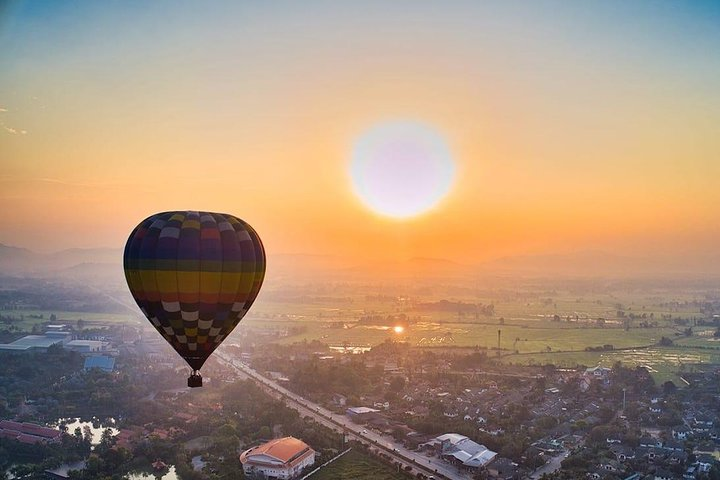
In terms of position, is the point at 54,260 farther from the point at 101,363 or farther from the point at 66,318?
the point at 101,363

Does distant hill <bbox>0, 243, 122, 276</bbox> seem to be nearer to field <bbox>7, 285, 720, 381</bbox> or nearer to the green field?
the green field

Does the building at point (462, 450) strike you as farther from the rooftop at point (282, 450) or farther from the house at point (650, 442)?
the house at point (650, 442)

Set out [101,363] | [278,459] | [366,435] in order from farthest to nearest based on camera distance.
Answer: [101,363], [366,435], [278,459]

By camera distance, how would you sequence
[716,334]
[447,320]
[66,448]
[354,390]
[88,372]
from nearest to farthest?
[66,448]
[354,390]
[88,372]
[716,334]
[447,320]

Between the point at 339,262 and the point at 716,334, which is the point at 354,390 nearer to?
the point at 716,334

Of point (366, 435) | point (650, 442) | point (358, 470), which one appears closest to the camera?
point (358, 470)

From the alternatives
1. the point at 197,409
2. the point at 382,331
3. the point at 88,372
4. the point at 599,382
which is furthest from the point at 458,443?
the point at 382,331

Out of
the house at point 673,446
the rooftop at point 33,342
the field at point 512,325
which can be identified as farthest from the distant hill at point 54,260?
the house at point 673,446

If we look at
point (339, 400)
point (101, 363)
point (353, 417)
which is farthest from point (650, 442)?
point (101, 363)
